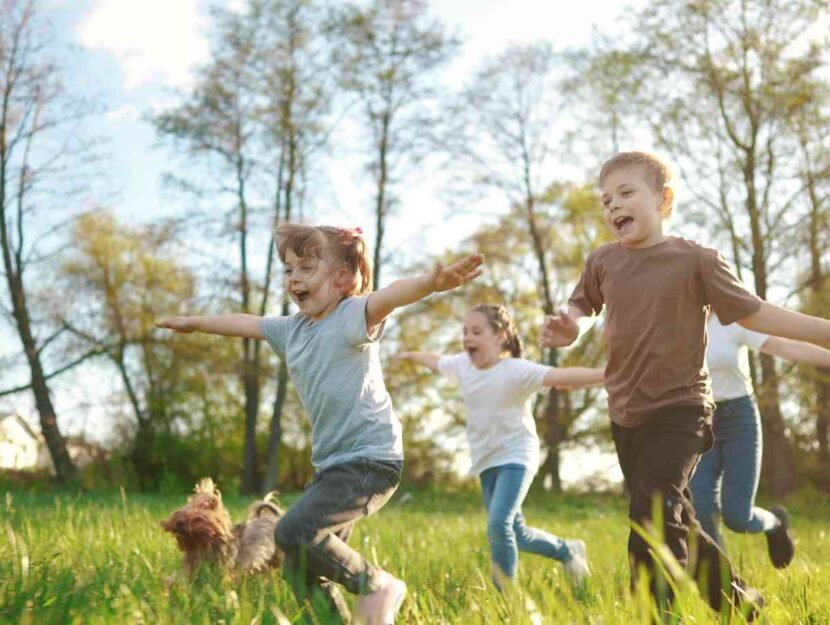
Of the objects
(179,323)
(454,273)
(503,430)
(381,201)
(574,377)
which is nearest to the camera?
(454,273)

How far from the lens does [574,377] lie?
18.4 ft

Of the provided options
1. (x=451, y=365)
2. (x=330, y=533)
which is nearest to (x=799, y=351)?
(x=451, y=365)

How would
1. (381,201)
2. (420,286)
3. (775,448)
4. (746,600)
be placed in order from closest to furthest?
(420,286), (746,600), (775,448), (381,201)

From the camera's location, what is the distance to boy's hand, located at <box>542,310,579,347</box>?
159 inches

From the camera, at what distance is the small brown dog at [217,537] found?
5297 millimetres

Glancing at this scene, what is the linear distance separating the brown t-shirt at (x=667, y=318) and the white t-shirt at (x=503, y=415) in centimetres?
193

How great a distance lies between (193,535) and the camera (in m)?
5.29

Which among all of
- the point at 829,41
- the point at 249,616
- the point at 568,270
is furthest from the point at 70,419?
the point at 249,616

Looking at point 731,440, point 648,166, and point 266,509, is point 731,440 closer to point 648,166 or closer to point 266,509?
point 648,166

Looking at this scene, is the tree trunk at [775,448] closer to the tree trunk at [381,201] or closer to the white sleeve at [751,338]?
the tree trunk at [381,201]

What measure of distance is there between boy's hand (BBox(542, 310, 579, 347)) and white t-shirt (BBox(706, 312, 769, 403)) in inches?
97.5

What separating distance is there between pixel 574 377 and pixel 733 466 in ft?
4.84

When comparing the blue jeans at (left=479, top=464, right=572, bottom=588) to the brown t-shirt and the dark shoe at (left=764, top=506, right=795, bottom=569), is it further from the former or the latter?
the brown t-shirt

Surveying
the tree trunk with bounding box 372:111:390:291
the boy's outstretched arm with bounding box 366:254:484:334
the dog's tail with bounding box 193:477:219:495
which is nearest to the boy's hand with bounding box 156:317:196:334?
the boy's outstretched arm with bounding box 366:254:484:334
